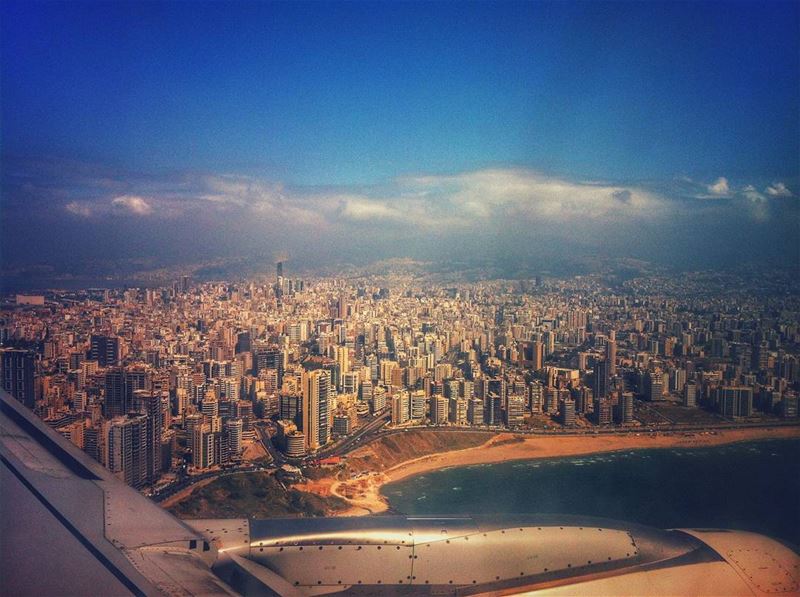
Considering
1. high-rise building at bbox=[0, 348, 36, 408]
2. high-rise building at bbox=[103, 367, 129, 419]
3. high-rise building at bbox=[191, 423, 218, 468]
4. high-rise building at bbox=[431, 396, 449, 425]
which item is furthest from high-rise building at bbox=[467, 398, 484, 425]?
high-rise building at bbox=[0, 348, 36, 408]

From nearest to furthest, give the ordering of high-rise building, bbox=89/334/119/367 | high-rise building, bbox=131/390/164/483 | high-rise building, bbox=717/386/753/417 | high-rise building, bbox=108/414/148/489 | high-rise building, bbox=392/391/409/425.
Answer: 1. high-rise building, bbox=108/414/148/489
2. high-rise building, bbox=131/390/164/483
3. high-rise building, bbox=717/386/753/417
4. high-rise building, bbox=89/334/119/367
5. high-rise building, bbox=392/391/409/425

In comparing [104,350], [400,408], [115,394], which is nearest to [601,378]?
[400,408]

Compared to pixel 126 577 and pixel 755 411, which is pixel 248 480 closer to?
pixel 126 577

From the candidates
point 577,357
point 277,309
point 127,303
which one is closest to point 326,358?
point 277,309

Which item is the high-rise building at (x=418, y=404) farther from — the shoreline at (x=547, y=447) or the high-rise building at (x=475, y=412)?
the shoreline at (x=547, y=447)

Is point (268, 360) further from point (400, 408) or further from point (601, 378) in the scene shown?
point (601, 378)

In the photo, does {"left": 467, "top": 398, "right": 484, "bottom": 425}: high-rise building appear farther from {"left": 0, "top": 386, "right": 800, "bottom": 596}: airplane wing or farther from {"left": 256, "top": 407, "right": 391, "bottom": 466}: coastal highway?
{"left": 0, "top": 386, "right": 800, "bottom": 596}: airplane wing

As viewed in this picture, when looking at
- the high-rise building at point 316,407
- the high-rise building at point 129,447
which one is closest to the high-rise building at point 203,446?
the high-rise building at point 129,447
